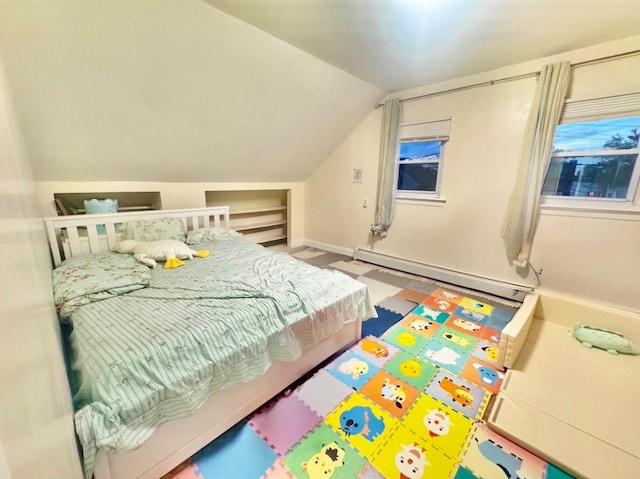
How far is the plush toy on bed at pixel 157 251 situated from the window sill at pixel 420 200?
245cm

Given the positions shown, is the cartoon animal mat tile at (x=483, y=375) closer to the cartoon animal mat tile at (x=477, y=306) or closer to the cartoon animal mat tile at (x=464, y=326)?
the cartoon animal mat tile at (x=464, y=326)

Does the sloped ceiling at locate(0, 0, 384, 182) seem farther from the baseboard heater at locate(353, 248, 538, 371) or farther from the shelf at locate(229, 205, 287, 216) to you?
the baseboard heater at locate(353, 248, 538, 371)

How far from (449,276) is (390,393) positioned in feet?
6.41

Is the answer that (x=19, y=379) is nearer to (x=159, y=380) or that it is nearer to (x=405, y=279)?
(x=159, y=380)

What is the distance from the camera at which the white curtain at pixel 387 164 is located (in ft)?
10.5

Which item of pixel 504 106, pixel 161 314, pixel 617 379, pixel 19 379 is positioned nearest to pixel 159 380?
pixel 161 314

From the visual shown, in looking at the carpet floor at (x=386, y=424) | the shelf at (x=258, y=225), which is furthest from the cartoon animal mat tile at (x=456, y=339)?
the shelf at (x=258, y=225)

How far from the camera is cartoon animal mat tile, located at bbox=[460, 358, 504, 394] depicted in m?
1.59

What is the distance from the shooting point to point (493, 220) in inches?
108

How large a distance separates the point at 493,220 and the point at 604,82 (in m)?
1.33

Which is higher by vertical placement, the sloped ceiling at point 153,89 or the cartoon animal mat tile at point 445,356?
the sloped ceiling at point 153,89

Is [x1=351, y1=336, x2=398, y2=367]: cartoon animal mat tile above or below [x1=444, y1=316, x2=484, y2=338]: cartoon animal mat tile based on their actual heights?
below

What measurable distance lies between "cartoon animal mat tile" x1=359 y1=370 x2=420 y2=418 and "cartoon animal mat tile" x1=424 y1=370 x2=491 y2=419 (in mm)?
120

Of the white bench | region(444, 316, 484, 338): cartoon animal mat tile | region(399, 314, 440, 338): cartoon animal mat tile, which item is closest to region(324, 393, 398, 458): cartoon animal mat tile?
the white bench
